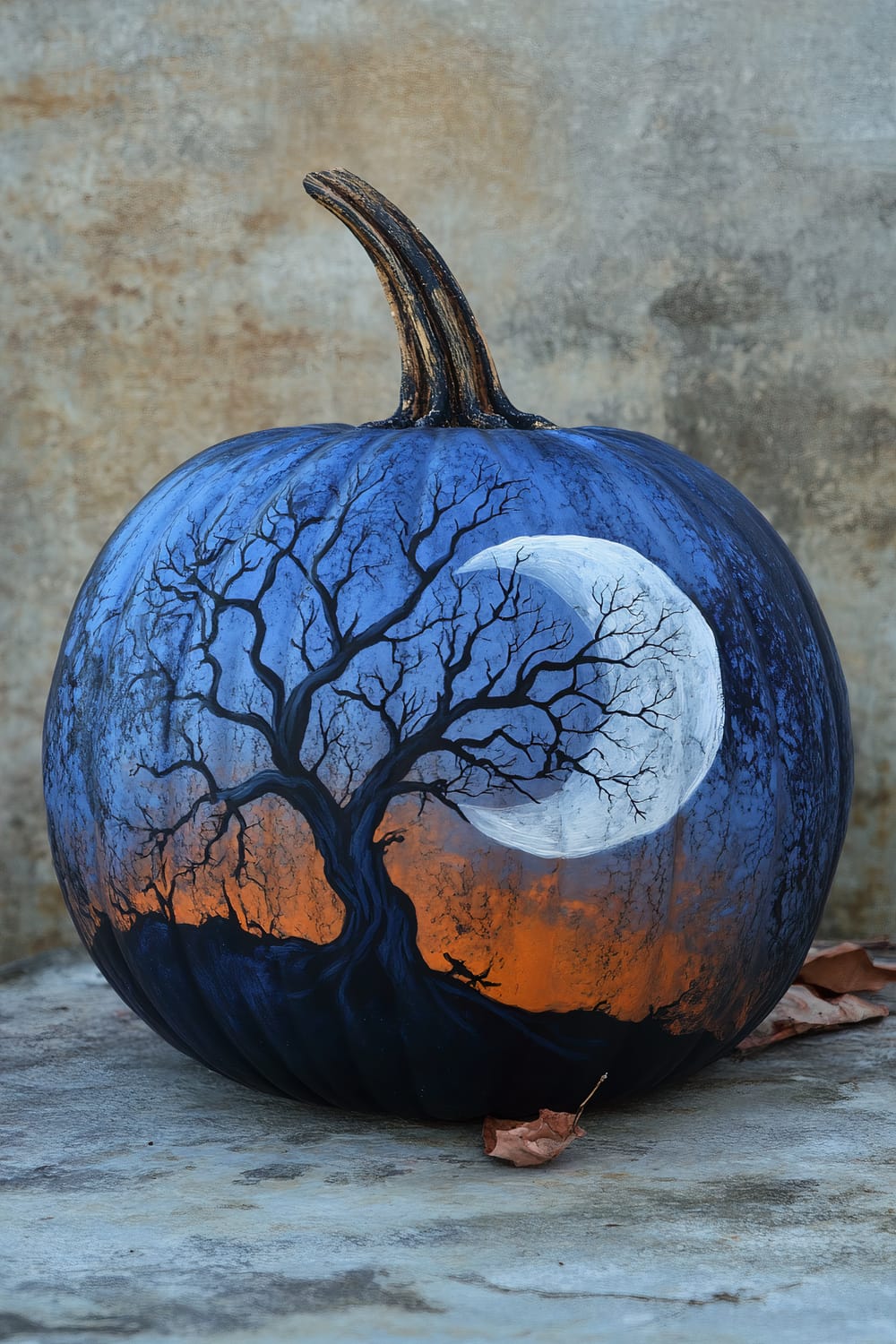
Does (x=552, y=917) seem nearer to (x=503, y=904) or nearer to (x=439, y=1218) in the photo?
(x=503, y=904)

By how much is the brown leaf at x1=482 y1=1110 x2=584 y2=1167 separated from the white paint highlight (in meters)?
0.47

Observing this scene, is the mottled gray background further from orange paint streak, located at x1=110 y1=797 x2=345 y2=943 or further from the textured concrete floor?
orange paint streak, located at x1=110 y1=797 x2=345 y2=943

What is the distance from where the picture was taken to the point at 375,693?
2.32 m

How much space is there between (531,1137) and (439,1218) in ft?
1.00

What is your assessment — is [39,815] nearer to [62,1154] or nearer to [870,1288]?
[62,1154]

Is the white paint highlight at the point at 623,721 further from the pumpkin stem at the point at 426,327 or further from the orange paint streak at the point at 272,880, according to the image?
the pumpkin stem at the point at 426,327

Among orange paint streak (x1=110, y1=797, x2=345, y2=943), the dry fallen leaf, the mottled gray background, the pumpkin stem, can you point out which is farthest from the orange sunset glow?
the mottled gray background

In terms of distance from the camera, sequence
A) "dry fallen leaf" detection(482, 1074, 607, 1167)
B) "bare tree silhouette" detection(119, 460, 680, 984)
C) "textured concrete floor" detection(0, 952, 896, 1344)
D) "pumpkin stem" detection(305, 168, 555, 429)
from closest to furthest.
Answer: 1. "textured concrete floor" detection(0, 952, 896, 1344)
2. "bare tree silhouette" detection(119, 460, 680, 984)
3. "dry fallen leaf" detection(482, 1074, 607, 1167)
4. "pumpkin stem" detection(305, 168, 555, 429)

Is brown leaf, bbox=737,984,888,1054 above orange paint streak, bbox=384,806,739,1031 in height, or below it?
below

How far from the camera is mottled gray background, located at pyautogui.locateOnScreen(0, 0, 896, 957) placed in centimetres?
425

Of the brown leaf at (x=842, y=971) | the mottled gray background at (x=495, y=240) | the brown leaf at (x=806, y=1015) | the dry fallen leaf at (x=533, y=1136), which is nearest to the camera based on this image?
the dry fallen leaf at (x=533, y=1136)

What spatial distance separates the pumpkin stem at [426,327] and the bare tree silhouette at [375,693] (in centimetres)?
35

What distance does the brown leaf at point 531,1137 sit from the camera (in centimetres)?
240

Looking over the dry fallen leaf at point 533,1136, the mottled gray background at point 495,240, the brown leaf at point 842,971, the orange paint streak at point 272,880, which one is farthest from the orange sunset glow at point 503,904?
the mottled gray background at point 495,240
